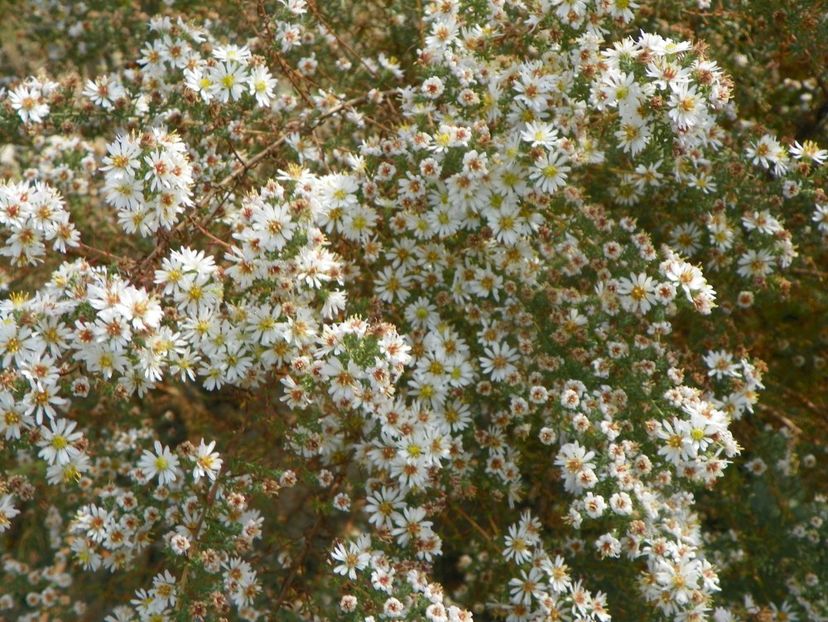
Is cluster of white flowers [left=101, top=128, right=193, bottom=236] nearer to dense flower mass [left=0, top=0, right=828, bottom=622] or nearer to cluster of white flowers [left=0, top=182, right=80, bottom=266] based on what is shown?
dense flower mass [left=0, top=0, right=828, bottom=622]

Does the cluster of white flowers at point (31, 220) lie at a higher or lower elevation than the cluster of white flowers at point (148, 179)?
lower

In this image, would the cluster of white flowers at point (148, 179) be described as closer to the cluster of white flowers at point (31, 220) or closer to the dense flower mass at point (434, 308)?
the dense flower mass at point (434, 308)

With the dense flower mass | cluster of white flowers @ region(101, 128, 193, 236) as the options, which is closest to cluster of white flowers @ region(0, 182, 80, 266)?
the dense flower mass

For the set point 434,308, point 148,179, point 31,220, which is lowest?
point 434,308

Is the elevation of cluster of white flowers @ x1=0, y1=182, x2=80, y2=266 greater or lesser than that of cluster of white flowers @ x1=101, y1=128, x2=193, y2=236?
lesser

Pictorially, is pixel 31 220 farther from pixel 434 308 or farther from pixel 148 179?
pixel 434 308

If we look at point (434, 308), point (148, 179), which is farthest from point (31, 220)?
point (434, 308)

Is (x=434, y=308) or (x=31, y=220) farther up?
(x=31, y=220)

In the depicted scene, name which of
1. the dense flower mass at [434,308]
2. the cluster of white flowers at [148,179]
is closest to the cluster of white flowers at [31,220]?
the dense flower mass at [434,308]
